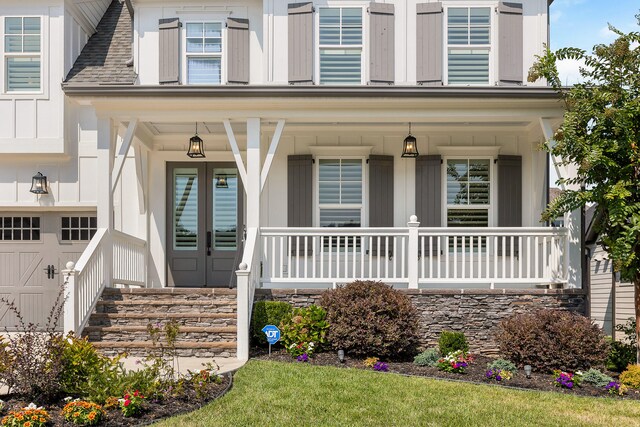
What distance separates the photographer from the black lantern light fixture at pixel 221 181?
11.5 metres

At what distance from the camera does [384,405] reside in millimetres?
6027

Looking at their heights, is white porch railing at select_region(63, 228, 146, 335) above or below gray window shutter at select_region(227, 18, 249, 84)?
below

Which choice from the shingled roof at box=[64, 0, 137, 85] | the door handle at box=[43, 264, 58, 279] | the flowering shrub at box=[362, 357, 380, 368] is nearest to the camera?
the flowering shrub at box=[362, 357, 380, 368]

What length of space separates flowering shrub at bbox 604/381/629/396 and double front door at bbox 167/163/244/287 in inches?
255

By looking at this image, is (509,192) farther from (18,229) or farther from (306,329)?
(18,229)

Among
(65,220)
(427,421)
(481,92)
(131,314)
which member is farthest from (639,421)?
(65,220)

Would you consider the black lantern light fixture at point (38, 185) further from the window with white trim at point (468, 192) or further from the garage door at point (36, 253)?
the window with white trim at point (468, 192)

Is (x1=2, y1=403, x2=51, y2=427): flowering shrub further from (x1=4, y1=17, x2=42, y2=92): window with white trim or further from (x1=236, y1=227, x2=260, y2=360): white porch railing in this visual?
(x1=4, y1=17, x2=42, y2=92): window with white trim

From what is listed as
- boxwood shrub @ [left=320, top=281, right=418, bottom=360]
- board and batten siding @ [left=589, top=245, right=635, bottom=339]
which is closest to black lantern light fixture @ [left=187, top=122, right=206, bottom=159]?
boxwood shrub @ [left=320, top=281, right=418, bottom=360]

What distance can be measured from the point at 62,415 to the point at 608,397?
5.45 metres

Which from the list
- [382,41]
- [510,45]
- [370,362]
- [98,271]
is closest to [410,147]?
[382,41]

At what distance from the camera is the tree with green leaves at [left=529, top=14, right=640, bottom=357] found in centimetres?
745

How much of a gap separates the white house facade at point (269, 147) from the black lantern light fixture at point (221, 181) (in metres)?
0.07

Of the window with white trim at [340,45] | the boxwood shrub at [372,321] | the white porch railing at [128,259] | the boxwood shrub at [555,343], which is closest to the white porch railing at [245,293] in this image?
the boxwood shrub at [372,321]
